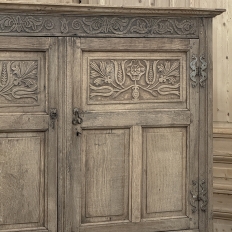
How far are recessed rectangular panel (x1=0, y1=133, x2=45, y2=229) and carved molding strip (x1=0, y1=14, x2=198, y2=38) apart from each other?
1.60ft

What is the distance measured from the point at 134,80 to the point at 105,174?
478 millimetres

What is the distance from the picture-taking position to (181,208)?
2656 mm

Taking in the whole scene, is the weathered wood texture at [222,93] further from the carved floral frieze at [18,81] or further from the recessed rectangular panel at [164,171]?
the carved floral frieze at [18,81]

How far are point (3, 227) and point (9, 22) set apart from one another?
0.94m

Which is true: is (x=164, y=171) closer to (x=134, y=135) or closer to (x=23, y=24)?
(x=134, y=135)

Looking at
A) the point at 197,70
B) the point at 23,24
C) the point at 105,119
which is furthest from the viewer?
the point at 197,70

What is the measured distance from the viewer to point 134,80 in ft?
8.41

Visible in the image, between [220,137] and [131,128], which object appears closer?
[131,128]

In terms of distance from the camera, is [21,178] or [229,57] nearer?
[21,178]

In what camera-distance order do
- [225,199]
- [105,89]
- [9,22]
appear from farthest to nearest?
[225,199], [105,89], [9,22]

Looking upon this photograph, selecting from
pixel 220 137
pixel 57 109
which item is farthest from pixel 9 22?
pixel 220 137

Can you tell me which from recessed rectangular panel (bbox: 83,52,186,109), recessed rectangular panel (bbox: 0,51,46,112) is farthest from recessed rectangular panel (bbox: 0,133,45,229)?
recessed rectangular panel (bbox: 83,52,186,109)

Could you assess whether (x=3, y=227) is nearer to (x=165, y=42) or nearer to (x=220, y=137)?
(x=165, y=42)

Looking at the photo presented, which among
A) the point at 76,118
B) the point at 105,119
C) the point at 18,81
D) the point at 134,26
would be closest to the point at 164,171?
the point at 105,119
